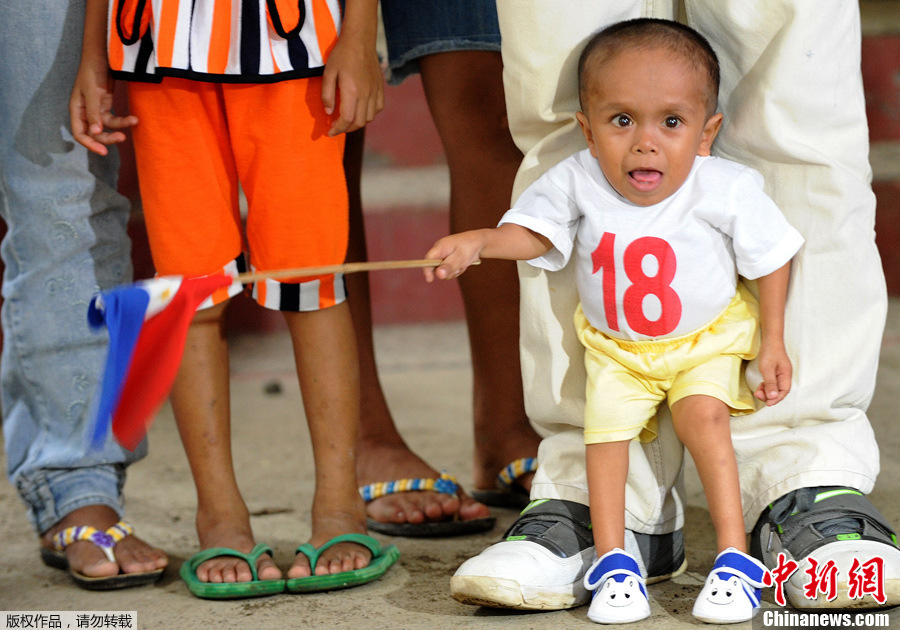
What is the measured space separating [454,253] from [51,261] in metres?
0.70

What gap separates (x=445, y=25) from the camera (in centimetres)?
169

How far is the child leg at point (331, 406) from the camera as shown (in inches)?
→ 59.6

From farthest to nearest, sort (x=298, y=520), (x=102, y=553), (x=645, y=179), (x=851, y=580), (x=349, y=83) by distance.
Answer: (x=298, y=520), (x=102, y=553), (x=349, y=83), (x=645, y=179), (x=851, y=580)

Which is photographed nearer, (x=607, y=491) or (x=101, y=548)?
(x=607, y=491)

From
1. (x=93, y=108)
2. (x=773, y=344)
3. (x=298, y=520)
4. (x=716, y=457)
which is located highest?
(x=93, y=108)

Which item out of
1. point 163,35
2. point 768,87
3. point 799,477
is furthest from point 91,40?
point 799,477

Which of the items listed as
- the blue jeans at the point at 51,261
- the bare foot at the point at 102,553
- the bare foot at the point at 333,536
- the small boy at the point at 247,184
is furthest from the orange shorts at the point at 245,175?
the bare foot at the point at 102,553

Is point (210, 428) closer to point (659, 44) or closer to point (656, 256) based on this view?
point (656, 256)

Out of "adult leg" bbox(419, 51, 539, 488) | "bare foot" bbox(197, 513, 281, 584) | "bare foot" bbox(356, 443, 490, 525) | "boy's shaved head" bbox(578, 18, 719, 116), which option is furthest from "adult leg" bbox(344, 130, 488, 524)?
"boy's shaved head" bbox(578, 18, 719, 116)

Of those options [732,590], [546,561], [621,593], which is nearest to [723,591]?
[732,590]

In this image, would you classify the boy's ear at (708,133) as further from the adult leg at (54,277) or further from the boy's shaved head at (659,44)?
the adult leg at (54,277)

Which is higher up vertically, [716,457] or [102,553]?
[716,457]

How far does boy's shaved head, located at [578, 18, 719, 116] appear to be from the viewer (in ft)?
4.31

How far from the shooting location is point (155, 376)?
1242 mm
